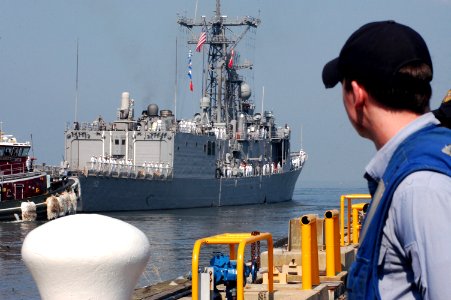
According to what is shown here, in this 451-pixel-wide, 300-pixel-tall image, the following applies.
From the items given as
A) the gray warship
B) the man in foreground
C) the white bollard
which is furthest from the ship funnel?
the man in foreground

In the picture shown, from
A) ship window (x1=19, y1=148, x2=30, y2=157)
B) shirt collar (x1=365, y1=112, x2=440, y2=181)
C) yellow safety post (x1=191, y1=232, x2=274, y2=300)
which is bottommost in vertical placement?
ship window (x1=19, y1=148, x2=30, y2=157)

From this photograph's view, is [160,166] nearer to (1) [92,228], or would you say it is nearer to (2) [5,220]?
(2) [5,220]

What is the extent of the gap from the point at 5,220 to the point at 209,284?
29.2m

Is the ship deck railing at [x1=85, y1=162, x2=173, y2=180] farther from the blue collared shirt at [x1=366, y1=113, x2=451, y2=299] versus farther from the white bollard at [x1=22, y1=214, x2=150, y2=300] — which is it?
the blue collared shirt at [x1=366, y1=113, x2=451, y2=299]

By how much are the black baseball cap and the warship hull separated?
1553 inches

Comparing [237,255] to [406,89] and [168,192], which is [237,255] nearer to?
[406,89]

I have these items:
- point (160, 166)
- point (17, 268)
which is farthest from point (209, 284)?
point (160, 166)

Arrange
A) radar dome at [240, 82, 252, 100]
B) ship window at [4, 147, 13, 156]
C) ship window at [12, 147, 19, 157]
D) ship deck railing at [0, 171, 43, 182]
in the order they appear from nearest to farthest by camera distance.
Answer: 1. ship deck railing at [0, 171, 43, 182]
2. ship window at [4, 147, 13, 156]
3. ship window at [12, 147, 19, 157]
4. radar dome at [240, 82, 252, 100]

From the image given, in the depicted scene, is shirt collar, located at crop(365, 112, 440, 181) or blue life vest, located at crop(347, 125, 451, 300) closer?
blue life vest, located at crop(347, 125, 451, 300)

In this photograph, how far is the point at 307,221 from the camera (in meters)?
8.83

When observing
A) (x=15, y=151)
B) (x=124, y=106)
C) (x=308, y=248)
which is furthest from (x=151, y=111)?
(x=308, y=248)

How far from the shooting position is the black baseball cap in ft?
7.32

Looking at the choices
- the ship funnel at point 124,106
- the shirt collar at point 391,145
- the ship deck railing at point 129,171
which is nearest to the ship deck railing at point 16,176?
the ship deck railing at point 129,171

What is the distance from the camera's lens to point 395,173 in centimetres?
215
